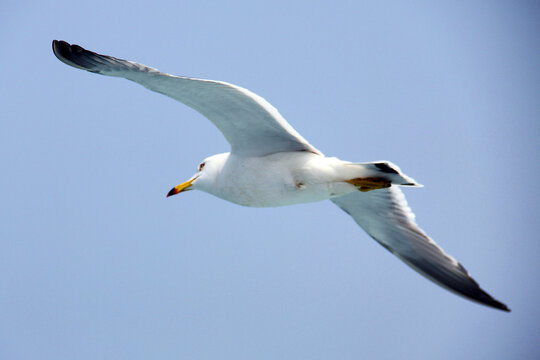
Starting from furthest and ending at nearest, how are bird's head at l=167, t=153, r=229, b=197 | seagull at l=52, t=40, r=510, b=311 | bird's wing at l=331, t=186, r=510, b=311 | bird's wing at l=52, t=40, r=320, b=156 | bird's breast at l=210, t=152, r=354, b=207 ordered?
bird's wing at l=331, t=186, r=510, b=311 < bird's head at l=167, t=153, r=229, b=197 < bird's breast at l=210, t=152, r=354, b=207 < seagull at l=52, t=40, r=510, b=311 < bird's wing at l=52, t=40, r=320, b=156

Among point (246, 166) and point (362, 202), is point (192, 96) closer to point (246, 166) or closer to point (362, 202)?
point (246, 166)

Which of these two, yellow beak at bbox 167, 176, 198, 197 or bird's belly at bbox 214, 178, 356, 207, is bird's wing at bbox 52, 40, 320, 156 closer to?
bird's belly at bbox 214, 178, 356, 207

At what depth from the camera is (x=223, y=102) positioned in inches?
227

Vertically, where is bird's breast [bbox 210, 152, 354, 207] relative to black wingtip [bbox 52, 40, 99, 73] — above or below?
below

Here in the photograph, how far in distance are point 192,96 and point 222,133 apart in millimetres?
650

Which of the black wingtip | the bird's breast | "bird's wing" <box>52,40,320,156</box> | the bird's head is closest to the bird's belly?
the bird's breast

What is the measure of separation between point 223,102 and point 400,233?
103 inches

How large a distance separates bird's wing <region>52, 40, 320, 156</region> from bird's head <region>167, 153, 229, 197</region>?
293 millimetres

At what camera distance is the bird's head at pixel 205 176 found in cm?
655

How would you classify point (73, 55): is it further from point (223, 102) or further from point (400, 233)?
point (400, 233)

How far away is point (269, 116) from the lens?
5.91 metres

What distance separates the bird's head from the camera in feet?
21.5

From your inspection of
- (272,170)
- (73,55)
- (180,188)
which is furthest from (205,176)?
(73,55)

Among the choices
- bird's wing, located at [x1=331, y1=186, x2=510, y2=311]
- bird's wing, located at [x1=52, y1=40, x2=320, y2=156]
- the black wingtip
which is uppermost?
the black wingtip
